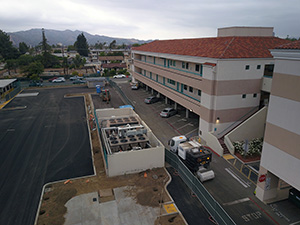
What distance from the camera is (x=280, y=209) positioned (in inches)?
746

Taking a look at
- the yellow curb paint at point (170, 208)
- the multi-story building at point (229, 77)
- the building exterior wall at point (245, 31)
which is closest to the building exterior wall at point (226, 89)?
the multi-story building at point (229, 77)

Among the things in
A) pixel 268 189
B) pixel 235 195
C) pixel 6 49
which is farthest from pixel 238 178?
pixel 6 49

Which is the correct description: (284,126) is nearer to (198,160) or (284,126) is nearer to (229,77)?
(198,160)

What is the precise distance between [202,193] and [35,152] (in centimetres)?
2126

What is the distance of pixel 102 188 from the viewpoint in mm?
21094

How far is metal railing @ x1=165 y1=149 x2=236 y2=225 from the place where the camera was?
1623 cm

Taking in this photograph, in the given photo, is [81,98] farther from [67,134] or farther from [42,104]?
[67,134]

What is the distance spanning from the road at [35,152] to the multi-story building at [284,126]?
1728cm

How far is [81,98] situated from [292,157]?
49720 mm

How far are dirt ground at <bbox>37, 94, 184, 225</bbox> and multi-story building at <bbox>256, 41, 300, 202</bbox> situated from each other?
Answer: 8653 millimetres

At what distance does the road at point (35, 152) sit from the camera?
19.7 m

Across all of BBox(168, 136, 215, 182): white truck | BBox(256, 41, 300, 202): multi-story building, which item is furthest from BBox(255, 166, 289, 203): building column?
BBox(168, 136, 215, 182): white truck

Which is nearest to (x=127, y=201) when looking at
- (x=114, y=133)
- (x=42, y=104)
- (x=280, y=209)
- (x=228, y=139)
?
(x=114, y=133)

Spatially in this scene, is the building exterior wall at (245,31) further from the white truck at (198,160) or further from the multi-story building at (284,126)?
the white truck at (198,160)
